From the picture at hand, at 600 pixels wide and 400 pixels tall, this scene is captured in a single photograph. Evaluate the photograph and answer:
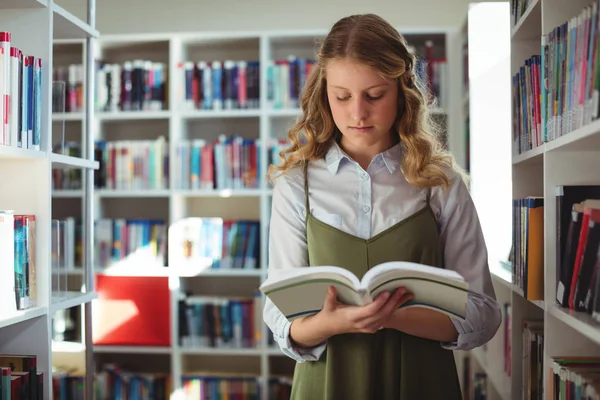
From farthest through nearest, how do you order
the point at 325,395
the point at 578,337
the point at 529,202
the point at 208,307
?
1. the point at 208,307
2. the point at 529,202
3. the point at 578,337
4. the point at 325,395

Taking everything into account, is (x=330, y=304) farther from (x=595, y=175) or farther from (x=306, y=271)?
(x=595, y=175)

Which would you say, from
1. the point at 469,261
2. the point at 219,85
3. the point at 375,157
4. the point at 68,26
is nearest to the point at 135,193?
the point at 219,85

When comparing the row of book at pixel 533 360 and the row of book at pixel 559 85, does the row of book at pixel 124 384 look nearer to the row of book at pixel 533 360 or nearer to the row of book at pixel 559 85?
the row of book at pixel 533 360

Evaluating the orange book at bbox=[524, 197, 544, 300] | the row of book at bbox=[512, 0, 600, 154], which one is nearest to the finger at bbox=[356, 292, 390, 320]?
the row of book at bbox=[512, 0, 600, 154]

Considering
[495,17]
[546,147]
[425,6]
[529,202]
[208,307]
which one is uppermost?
[425,6]

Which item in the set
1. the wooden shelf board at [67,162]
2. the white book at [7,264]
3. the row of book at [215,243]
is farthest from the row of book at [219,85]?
the white book at [7,264]

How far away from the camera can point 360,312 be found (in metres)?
1.21

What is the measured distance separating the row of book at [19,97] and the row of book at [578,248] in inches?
51.7

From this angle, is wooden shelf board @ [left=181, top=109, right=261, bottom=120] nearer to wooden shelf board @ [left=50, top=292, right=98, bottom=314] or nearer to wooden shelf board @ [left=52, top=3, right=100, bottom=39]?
wooden shelf board @ [left=52, top=3, right=100, bottom=39]

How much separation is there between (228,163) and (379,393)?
7.81 feet

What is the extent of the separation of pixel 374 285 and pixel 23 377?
110 centimetres

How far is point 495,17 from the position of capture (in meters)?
3.03

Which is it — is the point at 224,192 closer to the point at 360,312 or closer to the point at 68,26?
the point at 68,26

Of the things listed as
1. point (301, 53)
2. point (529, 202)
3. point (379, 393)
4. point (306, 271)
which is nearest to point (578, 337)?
point (529, 202)
